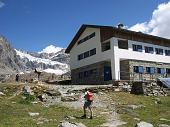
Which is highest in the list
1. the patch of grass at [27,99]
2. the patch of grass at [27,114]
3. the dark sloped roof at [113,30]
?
the dark sloped roof at [113,30]

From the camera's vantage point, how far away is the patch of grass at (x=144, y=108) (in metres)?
22.4

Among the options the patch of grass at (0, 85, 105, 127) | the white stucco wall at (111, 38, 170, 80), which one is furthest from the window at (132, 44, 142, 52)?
the patch of grass at (0, 85, 105, 127)

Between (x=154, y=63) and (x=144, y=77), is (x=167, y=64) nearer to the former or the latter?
(x=154, y=63)

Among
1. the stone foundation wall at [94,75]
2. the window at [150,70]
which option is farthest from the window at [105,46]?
the window at [150,70]

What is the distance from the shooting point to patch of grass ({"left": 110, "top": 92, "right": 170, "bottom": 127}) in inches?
882

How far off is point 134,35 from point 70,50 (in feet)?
47.2

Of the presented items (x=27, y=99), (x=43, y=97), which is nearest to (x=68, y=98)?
(x=43, y=97)

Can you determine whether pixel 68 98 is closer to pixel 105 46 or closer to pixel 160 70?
pixel 105 46

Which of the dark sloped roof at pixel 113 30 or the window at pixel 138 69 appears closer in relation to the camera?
the dark sloped roof at pixel 113 30

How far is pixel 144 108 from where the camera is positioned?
2794 centimetres

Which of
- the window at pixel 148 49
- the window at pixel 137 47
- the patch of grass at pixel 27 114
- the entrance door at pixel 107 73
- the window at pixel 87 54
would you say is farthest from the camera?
the window at pixel 87 54

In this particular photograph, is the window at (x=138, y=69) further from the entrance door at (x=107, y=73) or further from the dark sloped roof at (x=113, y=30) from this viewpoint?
the dark sloped roof at (x=113, y=30)

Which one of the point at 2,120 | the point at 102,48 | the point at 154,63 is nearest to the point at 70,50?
the point at 102,48

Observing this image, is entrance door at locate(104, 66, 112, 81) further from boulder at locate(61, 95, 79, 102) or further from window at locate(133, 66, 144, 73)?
boulder at locate(61, 95, 79, 102)
